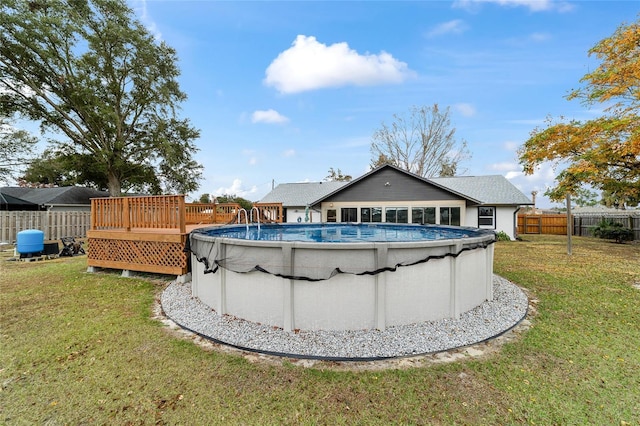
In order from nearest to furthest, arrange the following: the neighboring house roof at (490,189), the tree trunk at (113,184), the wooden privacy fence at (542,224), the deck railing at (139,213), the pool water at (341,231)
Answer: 1. the deck railing at (139,213)
2. the pool water at (341,231)
3. the neighboring house roof at (490,189)
4. the tree trunk at (113,184)
5. the wooden privacy fence at (542,224)

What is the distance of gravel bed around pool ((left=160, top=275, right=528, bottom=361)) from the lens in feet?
11.2

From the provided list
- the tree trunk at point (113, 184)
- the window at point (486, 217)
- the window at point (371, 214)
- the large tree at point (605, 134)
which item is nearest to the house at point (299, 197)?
the window at point (371, 214)

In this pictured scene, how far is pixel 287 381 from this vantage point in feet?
9.48

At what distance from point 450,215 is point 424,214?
135 centimetres

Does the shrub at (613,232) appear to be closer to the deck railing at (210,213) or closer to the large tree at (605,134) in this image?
the large tree at (605,134)

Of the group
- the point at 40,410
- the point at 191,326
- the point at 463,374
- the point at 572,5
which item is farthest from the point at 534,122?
the point at 40,410

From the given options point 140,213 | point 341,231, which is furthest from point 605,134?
point 140,213

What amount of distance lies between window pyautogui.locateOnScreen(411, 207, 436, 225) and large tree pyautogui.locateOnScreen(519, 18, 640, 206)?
507 cm

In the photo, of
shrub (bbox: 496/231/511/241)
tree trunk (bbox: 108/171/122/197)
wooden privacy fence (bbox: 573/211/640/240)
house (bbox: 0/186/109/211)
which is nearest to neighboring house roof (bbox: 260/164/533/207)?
shrub (bbox: 496/231/511/241)

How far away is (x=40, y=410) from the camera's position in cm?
250

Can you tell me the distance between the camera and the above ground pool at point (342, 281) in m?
3.79

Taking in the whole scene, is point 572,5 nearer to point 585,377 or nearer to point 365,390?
point 585,377

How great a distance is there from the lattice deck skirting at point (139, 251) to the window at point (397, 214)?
12363 mm

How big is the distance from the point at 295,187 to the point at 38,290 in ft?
58.2
